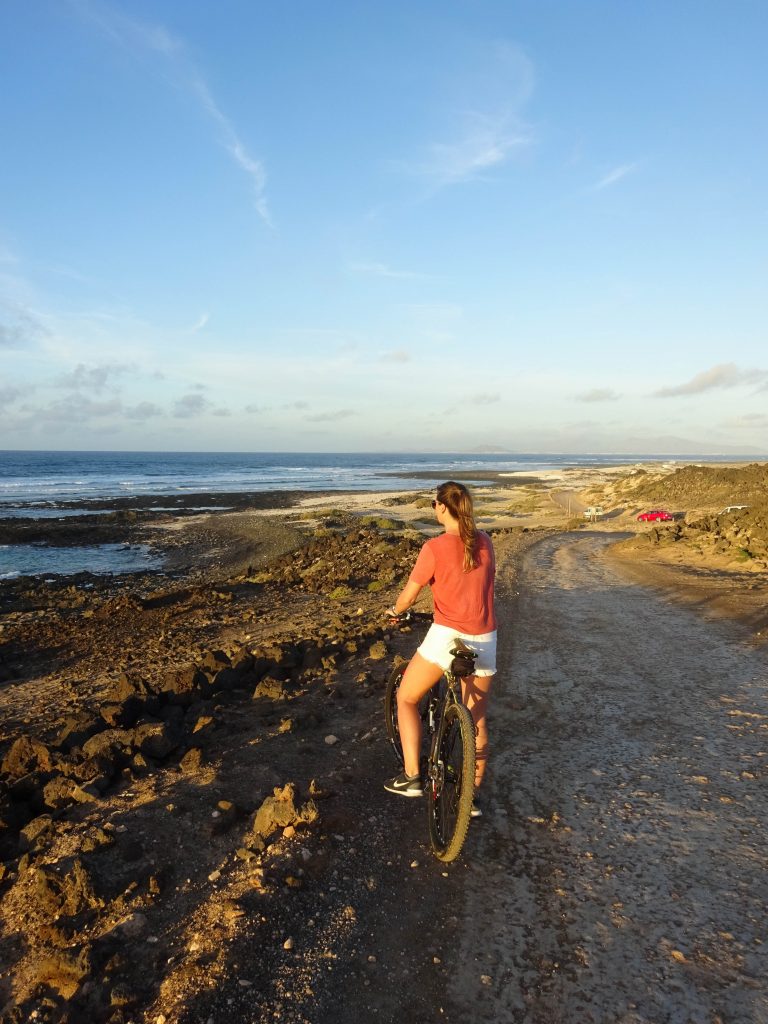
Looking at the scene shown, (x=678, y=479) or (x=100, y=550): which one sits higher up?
(x=678, y=479)

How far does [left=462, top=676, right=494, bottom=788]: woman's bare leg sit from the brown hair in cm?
86

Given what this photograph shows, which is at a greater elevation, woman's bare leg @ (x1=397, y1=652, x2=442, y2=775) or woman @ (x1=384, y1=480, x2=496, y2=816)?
woman @ (x1=384, y1=480, x2=496, y2=816)

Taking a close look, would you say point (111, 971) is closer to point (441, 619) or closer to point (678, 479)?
point (441, 619)

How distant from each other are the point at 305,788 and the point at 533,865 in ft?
6.62

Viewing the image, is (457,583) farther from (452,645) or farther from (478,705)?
(478,705)

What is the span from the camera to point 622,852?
4.46 meters

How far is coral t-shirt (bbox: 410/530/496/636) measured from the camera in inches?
175

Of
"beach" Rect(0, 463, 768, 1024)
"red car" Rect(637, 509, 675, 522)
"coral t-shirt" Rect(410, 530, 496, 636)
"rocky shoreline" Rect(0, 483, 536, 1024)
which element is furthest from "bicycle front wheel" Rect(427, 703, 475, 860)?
"red car" Rect(637, 509, 675, 522)

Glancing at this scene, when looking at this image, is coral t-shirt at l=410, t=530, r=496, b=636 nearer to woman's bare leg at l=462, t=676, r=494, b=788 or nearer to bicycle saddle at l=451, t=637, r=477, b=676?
bicycle saddle at l=451, t=637, r=477, b=676

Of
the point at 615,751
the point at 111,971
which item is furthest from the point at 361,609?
the point at 111,971

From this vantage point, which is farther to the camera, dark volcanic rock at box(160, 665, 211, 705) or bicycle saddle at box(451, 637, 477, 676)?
dark volcanic rock at box(160, 665, 211, 705)

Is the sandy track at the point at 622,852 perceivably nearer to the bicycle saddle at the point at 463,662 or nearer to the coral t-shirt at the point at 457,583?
the bicycle saddle at the point at 463,662

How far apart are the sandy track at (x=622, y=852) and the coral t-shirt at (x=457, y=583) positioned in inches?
64.9

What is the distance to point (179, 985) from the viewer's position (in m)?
3.32
